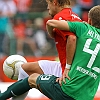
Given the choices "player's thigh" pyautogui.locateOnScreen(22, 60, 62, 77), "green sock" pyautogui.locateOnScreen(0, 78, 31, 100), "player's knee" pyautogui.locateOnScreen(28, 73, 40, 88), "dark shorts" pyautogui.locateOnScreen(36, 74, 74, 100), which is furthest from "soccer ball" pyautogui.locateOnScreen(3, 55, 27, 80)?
"dark shorts" pyautogui.locateOnScreen(36, 74, 74, 100)

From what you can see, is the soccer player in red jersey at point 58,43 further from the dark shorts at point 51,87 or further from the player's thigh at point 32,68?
the dark shorts at point 51,87

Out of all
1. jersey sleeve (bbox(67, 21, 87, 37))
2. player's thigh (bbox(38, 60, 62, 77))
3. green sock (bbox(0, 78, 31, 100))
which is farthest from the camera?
player's thigh (bbox(38, 60, 62, 77))

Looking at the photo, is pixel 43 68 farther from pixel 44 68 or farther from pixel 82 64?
pixel 82 64

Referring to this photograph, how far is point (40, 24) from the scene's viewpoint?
46.1ft

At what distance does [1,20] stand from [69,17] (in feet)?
26.8

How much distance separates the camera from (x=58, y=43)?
5801 mm

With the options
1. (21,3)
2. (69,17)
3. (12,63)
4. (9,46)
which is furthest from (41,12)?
(69,17)

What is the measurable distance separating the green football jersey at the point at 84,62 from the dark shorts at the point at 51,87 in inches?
2.4

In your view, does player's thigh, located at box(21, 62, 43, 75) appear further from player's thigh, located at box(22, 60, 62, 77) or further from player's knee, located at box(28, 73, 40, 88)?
player's knee, located at box(28, 73, 40, 88)

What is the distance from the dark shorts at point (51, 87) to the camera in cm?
566

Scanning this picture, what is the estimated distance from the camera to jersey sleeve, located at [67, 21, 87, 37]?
5.47 meters

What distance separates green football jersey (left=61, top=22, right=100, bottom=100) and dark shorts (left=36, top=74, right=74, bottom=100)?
0.20 ft

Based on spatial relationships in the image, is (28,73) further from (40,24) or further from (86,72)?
(40,24)

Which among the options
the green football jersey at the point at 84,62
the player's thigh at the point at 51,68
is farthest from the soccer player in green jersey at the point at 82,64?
the player's thigh at the point at 51,68
